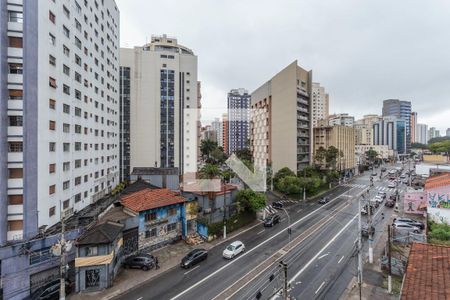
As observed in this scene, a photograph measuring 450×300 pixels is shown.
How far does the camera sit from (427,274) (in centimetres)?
1140

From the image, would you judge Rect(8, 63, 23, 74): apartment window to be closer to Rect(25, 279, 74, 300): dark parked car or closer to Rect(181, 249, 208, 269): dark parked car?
Rect(25, 279, 74, 300): dark parked car

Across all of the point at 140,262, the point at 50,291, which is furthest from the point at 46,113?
the point at 140,262

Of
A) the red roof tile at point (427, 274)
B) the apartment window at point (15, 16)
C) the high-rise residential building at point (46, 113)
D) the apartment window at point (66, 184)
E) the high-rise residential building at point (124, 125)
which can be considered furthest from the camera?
the high-rise residential building at point (124, 125)

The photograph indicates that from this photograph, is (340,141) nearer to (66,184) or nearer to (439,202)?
Result: (439,202)

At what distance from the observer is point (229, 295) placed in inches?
765

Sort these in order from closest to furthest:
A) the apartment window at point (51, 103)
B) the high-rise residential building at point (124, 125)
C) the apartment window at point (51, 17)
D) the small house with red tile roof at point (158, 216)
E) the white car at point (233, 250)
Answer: the white car at point (233, 250), the apartment window at point (51, 103), the apartment window at point (51, 17), the small house with red tile roof at point (158, 216), the high-rise residential building at point (124, 125)

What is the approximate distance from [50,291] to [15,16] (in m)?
27.4

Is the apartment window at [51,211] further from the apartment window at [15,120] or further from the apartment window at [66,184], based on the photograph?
the apartment window at [15,120]

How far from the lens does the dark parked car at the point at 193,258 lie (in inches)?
955

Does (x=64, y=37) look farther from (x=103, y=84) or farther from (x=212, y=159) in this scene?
(x=212, y=159)

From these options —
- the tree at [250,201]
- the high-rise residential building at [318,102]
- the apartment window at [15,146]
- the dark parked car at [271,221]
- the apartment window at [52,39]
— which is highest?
the high-rise residential building at [318,102]

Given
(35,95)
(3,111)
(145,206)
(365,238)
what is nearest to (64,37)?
(35,95)

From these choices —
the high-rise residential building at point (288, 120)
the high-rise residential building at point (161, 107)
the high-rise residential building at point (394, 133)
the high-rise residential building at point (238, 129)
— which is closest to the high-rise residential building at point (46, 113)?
the high-rise residential building at point (161, 107)

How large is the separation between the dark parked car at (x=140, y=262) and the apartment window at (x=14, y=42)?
83.2ft
